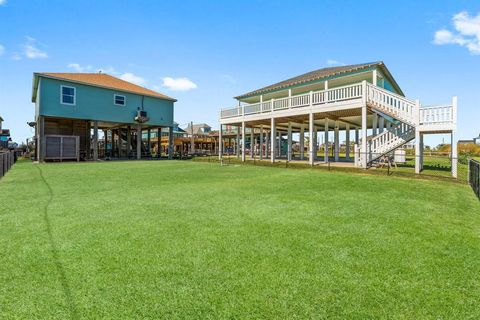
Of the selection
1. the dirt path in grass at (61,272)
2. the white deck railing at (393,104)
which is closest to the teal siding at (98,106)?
the dirt path in grass at (61,272)

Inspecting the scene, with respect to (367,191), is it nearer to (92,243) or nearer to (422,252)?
(422,252)

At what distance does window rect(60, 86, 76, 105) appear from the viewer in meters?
20.7

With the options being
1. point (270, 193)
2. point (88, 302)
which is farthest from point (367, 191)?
point (88, 302)

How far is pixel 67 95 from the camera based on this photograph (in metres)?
20.9

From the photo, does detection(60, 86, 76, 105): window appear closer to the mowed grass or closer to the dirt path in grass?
the mowed grass

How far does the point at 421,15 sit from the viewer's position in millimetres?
11289

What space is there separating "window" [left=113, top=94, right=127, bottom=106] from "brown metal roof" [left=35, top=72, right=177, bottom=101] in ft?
2.30

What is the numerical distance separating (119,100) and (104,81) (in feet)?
7.65

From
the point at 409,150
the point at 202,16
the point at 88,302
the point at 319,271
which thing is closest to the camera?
the point at 88,302

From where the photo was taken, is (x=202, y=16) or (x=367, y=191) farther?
(x=202, y=16)

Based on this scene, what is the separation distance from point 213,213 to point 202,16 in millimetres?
11894

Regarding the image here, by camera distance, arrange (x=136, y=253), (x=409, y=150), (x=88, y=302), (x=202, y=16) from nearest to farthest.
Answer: (x=88, y=302) → (x=136, y=253) → (x=202, y=16) → (x=409, y=150)

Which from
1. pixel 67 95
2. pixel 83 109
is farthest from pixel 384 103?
pixel 67 95

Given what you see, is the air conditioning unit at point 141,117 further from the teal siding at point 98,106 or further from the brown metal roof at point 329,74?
the brown metal roof at point 329,74
